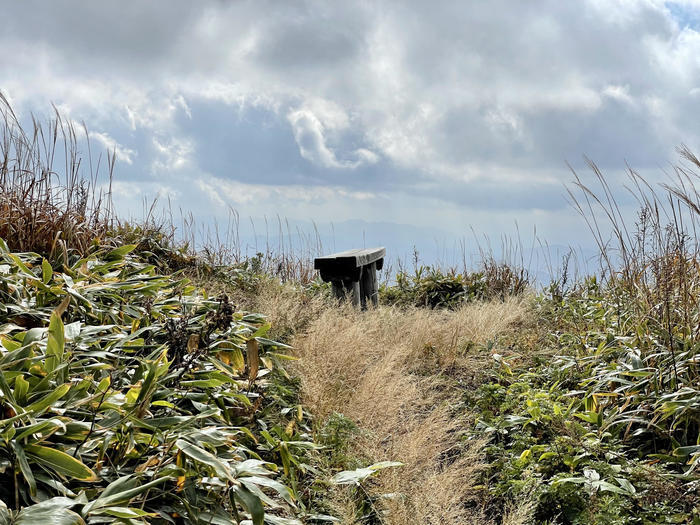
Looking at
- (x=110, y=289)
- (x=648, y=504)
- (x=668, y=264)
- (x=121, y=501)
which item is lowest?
(x=648, y=504)

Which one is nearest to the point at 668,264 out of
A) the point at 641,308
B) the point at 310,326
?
the point at 641,308

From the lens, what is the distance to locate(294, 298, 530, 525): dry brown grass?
7.02 ft

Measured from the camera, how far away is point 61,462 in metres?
1.49

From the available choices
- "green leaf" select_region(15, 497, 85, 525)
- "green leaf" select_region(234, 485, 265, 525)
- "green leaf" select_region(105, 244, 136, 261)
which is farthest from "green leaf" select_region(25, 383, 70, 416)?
"green leaf" select_region(105, 244, 136, 261)

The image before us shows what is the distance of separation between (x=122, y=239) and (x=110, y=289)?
218cm

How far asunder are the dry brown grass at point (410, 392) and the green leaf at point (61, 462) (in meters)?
0.85

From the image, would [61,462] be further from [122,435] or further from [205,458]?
[205,458]

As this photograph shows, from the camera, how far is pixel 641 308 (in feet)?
11.0

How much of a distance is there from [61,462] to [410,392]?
6.58 feet

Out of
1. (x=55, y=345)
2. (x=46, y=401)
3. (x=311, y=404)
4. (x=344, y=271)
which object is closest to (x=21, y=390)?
(x=46, y=401)

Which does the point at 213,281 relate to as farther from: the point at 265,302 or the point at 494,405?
the point at 494,405

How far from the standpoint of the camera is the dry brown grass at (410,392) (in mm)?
2139

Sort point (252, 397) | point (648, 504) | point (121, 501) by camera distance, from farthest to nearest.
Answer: point (252, 397)
point (648, 504)
point (121, 501)

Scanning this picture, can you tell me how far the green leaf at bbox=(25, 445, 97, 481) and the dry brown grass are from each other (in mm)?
853
